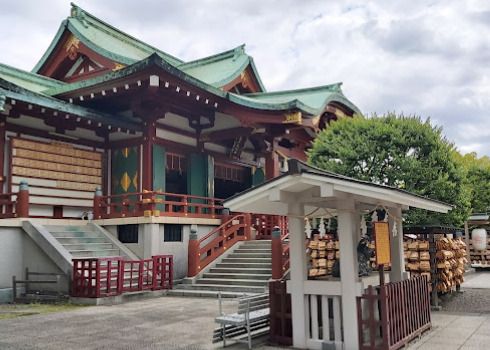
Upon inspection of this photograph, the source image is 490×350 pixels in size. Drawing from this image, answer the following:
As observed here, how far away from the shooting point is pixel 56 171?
1591 cm

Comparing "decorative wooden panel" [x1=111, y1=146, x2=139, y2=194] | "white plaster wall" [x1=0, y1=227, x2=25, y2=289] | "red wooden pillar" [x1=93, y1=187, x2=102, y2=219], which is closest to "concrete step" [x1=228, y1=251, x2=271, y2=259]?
"decorative wooden panel" [x1=111, y1=146, x2=139, y2=194]

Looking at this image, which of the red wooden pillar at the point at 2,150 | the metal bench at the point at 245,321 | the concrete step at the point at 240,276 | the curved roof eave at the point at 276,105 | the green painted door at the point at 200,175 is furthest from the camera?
the green painted door at the point at 200,175

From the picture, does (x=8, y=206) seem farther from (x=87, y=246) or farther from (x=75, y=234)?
(x=87, y=246)

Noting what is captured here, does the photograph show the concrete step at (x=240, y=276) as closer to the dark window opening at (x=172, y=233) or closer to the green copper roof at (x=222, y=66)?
the dark window opening at (x=172, y=233)

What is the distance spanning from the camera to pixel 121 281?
12.5 metres

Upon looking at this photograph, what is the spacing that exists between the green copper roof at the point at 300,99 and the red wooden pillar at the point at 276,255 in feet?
16.7

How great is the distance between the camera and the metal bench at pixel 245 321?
7.11 metres

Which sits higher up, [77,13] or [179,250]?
[77,13]

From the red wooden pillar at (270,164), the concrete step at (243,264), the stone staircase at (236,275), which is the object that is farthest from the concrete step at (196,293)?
the red wooden pillar at (270,164)

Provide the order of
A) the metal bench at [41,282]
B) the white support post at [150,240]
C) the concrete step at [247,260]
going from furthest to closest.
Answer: the concrete step at [247,260], the white support post at [150,240], the metal bench at [41,282]

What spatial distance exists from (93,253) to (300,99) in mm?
10600

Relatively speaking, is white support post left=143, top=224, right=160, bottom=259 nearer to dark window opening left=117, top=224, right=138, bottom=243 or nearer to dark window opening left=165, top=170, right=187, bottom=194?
dark window opening left=117, top=224, right=138, bottom=243

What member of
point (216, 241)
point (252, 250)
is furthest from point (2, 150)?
point (252, 250)

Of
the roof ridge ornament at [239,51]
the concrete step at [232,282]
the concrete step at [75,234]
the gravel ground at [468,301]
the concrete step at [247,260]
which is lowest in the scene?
the gravel ground at [468,301]
